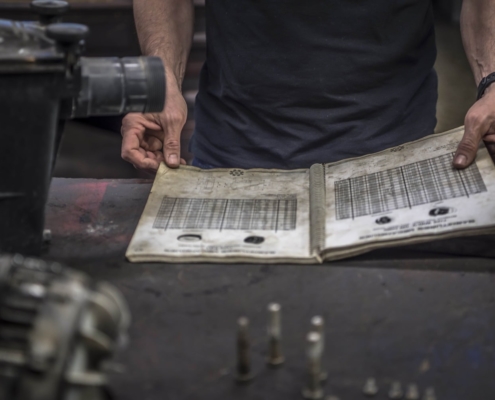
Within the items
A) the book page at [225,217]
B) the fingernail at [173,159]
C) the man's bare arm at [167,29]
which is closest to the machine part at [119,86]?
the book page at [225,217]

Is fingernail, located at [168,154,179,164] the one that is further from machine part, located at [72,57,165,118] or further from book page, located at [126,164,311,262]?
machine part, located at [72,57,165,118]

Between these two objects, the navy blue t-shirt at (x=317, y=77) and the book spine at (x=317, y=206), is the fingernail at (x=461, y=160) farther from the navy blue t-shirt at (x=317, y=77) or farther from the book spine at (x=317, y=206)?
the navy blue t-shirt at (x=317, y=77)

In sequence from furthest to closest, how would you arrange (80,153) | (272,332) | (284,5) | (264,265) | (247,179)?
(80,153), (284,5), (247,179), (264,265), (272,332)

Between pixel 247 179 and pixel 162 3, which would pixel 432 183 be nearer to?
pixel 247 179

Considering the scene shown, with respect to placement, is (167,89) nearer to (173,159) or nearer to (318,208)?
(173,159)

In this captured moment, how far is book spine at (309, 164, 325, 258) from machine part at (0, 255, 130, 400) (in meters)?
0.49

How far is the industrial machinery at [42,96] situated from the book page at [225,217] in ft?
0.59

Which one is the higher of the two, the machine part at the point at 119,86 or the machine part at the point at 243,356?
the machine part at the point at 119,86

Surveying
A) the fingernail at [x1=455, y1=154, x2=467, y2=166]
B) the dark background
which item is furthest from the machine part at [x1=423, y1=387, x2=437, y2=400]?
the dark background

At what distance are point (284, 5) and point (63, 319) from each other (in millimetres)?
1044

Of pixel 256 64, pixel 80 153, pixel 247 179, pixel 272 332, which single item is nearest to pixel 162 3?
pixel 256 64

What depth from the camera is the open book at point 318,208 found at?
1.13m

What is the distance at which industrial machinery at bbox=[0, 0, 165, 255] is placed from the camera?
0.98m

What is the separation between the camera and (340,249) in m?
1.12
